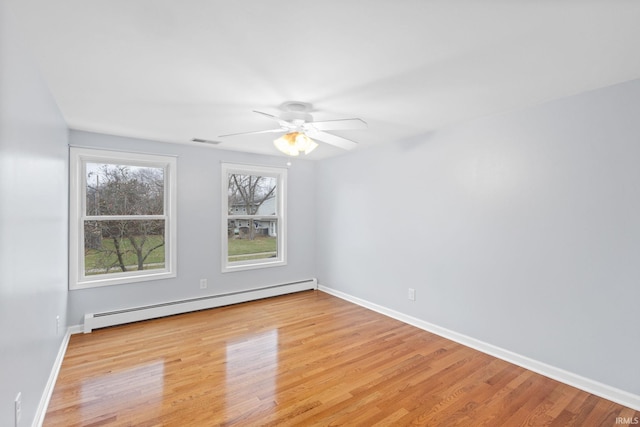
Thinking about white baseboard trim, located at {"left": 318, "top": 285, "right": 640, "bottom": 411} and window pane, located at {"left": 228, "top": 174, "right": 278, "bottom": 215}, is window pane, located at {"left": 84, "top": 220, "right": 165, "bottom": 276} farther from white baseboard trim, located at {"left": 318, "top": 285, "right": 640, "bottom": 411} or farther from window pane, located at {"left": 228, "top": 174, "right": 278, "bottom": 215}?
white baseboard trim, located at {"left": 318, "top": 285, "right": 640, "bottom": 411}

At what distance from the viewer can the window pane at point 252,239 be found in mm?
4648

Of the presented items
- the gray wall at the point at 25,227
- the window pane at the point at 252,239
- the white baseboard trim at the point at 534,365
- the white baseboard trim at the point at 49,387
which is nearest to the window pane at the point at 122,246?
the white baseboard trim at the point at 49,387

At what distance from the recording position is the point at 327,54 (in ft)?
5.99

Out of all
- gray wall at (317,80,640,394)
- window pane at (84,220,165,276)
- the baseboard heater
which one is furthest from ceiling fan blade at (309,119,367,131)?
the baseboard heater

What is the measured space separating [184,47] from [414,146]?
2.74 m

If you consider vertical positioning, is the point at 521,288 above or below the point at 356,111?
below

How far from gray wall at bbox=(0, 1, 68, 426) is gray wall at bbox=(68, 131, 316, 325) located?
3.36 ft

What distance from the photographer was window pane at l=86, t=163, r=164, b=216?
362cm

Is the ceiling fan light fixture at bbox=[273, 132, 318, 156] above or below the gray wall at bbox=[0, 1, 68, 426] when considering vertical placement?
above

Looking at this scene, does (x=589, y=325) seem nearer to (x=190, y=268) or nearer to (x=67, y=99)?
(x=190, y=268)

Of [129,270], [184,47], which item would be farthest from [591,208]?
[129,270]

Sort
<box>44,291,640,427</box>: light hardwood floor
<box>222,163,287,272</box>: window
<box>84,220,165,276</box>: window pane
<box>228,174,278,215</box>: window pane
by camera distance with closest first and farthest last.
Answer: <box>44,291,640,427</box>: light hardwood floor → <box>84,220,165,276</box>: window pane → <box>222,163,287,272</box>: window → <box>228,174,278,215</box>: window pane

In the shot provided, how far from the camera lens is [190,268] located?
4164 mm

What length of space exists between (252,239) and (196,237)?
2.95ft
